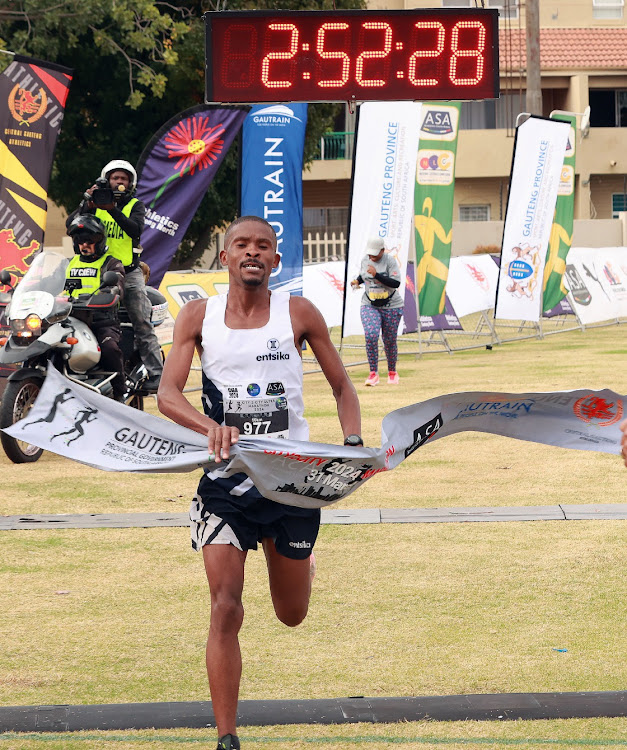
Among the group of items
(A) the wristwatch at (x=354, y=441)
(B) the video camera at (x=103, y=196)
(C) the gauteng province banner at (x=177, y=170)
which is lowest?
(C) the gauteng province banner at (x=177, y=170)

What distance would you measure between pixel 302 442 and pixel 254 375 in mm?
310

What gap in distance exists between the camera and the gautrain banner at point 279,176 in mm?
15461

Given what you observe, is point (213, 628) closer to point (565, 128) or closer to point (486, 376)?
point (486, 376)

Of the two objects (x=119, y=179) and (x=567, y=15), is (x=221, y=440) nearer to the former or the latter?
(x=119, y=179)

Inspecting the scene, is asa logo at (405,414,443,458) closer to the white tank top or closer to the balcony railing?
the white tank top

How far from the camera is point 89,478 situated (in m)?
10.4

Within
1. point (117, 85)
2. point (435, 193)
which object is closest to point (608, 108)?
point (117, 85)

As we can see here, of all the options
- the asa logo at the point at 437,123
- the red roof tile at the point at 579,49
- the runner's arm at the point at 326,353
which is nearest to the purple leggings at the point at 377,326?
the asa logo at the point at 437,123

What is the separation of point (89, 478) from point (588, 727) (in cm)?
647

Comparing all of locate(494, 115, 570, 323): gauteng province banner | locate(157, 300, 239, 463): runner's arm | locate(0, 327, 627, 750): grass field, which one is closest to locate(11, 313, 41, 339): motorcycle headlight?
locate(0, 327, 627, 750): grass field

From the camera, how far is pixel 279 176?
50.8 ft

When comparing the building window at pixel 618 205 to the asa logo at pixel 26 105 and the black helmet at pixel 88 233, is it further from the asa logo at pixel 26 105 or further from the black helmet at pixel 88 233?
the black helmet at pixel 88 233

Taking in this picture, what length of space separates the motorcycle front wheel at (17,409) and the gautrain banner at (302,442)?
15.9ft

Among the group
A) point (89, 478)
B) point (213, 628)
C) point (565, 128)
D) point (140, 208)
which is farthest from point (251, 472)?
point (565, 128)
